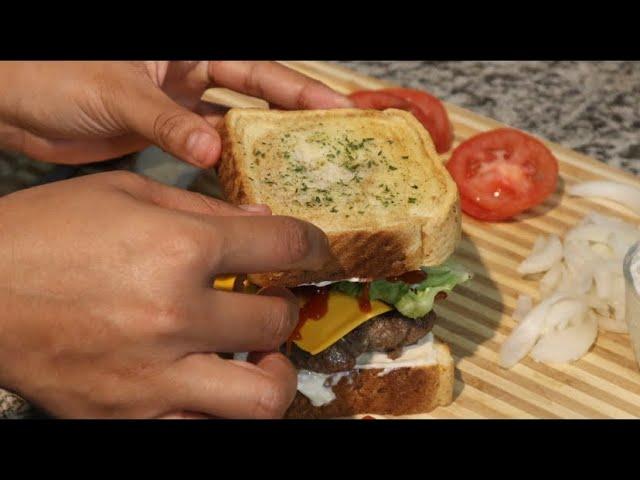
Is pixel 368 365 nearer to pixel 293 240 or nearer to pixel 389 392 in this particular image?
pixel 389 392

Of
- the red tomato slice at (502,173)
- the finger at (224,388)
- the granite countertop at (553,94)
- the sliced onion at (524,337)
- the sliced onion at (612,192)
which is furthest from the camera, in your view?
the granite countertop at (553,94)

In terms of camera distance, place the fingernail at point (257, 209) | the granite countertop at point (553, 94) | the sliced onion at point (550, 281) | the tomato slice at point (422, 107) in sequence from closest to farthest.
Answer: the fingernail at point (257, 209) < the sliced onion at point (550, 281) < the tomato slice at point (422, 107) < the granite countertop at point (553, 94)

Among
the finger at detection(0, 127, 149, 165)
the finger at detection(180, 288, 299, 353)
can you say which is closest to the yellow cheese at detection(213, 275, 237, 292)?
the finger at detection(180, 288, 299, 353)

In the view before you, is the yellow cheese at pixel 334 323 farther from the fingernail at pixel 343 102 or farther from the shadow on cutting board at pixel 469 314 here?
the fingernail at pixel 343 102

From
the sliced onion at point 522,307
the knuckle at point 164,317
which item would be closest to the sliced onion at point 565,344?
the sliced onion at point 522,307

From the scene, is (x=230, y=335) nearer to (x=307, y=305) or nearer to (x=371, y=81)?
(x=307, y=305)

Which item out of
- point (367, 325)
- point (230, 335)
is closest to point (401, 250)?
point (367, 325)

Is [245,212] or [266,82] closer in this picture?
[245,212]
